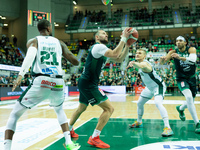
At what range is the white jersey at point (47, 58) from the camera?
306cm

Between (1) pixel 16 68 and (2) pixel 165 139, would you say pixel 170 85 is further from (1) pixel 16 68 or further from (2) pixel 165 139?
(2) pixel 165 139

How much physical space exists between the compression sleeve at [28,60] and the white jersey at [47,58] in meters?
0.10

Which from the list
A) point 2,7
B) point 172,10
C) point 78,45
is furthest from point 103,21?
point 2,7

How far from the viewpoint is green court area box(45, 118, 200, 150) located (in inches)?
154

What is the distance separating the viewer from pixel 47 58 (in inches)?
122

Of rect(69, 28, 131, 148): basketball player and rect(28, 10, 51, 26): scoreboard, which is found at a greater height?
rect(28, 10, 51, 26): scoreboard

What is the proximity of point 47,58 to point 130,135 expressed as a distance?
263 centimetres

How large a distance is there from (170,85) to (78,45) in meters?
18.1

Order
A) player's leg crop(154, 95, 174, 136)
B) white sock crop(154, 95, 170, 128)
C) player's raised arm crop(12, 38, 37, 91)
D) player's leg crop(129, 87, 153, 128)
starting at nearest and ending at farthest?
player's raised arm crop(12, 38, 37, 91) < player's leg crop(154, 95, 174, 136) < white sock crop(154, 95, 170, 128) < player's leg crop(129, 87, 153, 128)

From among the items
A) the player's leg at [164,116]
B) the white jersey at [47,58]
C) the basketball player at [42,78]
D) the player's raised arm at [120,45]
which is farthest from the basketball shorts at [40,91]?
the player's leg at [164,116]

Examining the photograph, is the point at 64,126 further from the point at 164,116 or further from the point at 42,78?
the point at 164,116

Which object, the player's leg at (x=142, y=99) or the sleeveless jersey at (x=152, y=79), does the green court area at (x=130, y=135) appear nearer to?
the player's leg at (x=142, y=99)

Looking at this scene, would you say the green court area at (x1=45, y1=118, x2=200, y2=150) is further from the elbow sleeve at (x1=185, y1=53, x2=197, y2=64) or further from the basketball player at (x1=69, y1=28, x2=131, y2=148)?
the elbow sleeve at (x1=185, y1=53, x2=197, y2=64)

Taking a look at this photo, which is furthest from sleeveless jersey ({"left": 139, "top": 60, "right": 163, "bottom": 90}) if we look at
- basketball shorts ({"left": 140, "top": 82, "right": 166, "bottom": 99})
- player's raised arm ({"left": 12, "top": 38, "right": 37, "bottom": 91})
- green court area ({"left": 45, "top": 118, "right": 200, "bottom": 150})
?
player's raised arm ({"left": 12, "top": 38, "right": 37, "bottom": 91})
